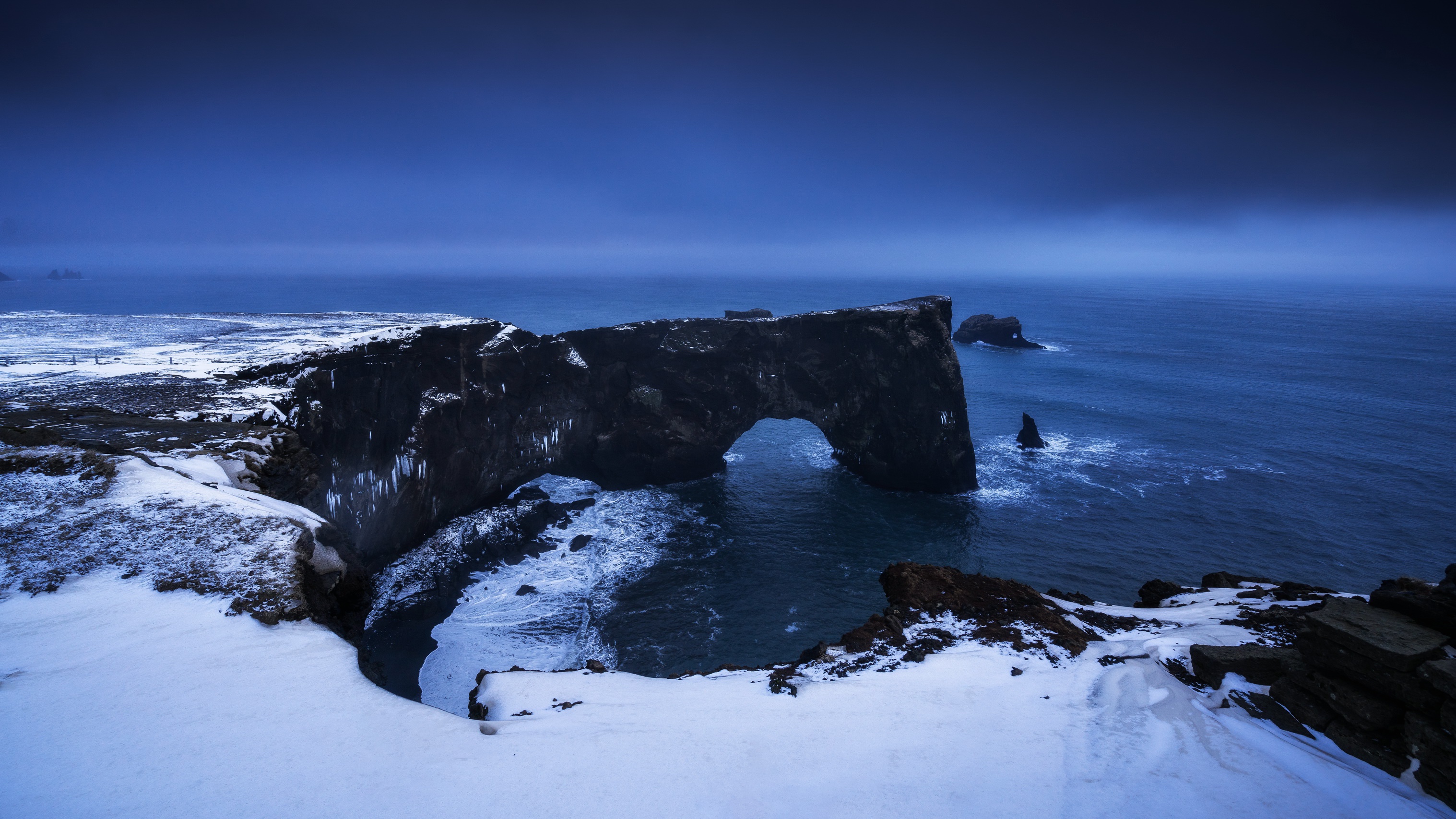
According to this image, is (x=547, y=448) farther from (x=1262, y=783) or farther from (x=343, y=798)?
(x=1262, y=783)

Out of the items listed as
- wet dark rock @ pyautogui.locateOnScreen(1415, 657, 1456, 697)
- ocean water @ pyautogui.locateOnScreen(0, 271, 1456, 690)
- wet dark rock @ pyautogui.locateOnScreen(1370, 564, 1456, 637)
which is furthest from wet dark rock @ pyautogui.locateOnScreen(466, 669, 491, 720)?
wet dark rock @ pyautogui.locateOnScreen(1370, 564, 1456, 637)

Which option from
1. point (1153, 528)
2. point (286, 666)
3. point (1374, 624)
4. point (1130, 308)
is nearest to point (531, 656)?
point (286, 666)

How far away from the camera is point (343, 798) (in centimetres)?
805

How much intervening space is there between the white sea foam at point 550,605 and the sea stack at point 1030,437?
1055 inches

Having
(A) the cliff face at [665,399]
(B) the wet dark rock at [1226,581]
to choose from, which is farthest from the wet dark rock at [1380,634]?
(A) the cliff face at [665,399]

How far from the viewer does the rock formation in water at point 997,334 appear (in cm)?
9162

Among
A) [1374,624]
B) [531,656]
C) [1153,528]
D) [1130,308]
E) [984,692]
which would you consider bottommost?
[531,656]

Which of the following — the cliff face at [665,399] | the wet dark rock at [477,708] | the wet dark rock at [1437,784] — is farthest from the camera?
the cliff face at [665,399]

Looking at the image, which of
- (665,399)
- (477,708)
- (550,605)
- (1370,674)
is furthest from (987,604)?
(665,399)

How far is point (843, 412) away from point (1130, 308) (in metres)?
142

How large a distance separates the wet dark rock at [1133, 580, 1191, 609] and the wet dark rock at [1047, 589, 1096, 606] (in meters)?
2.34

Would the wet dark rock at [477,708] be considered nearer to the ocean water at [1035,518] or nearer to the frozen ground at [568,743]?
the frozen ground at [568,743]

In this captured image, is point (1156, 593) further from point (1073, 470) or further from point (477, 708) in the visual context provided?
point (477, 708)

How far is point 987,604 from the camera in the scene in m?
17.9
